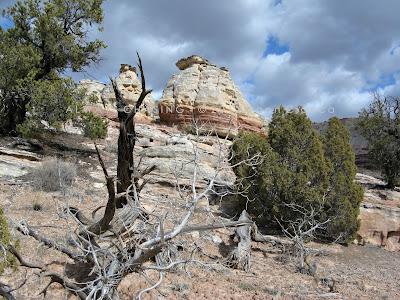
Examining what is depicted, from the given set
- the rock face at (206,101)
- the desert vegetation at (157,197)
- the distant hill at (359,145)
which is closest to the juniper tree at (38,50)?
the desert vegetation at (157,197)

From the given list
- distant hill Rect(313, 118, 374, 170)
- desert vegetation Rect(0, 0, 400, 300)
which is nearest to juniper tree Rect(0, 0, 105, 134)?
desert vegetation Rect(0, 0, 400, 300)

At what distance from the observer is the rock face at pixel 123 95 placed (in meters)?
29.1

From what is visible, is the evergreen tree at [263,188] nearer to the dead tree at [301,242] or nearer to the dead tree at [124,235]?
the dead tree at [301,242]

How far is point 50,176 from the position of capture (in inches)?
547

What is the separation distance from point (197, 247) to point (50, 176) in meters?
5.91

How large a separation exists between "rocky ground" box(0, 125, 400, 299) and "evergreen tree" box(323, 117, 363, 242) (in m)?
0.58

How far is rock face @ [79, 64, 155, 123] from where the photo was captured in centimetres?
2906

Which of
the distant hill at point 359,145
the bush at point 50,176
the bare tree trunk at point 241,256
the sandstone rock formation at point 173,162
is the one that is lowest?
the bare tree trunk at point 241,256

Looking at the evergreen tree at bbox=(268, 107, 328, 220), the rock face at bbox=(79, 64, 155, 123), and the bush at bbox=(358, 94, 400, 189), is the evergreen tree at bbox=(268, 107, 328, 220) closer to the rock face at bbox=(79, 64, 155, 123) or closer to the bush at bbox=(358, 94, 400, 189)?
the bush at bbox=(358, 94, 400, 189)

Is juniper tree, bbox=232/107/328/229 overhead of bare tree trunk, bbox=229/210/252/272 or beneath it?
overhead

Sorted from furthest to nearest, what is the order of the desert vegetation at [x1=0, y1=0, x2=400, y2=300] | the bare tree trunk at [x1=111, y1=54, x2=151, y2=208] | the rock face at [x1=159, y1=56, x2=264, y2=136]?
1. the rock face at [x1=159, y1=56, x2=264, y2=136]
2. the bare tree trunk at [x1=111, y1=54, x2=151, y2=208]
3. the desert vegetation at [x1=0, y1=0, x2=400, y2=300]

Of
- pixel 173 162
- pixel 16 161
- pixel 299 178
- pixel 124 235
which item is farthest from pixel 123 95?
pixel 124 235

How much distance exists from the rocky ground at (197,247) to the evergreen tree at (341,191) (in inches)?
22.9

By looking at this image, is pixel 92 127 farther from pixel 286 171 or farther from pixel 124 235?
pixel 124 235
